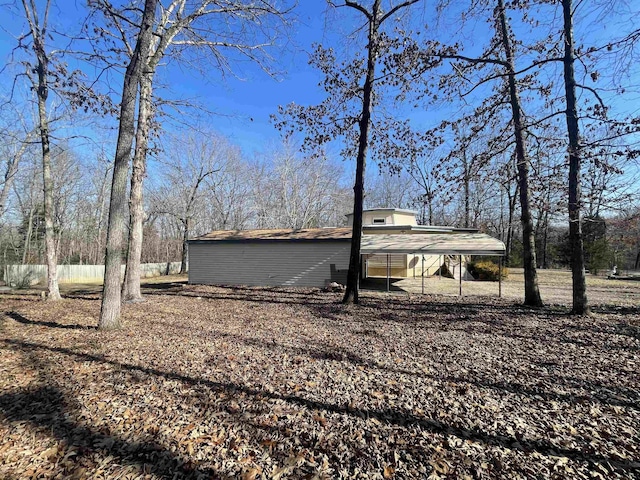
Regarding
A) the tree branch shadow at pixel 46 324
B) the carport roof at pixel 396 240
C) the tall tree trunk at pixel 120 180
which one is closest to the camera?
the tall tree trunk at pixel 120 180

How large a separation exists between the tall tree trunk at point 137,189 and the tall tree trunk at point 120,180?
11.1 ft

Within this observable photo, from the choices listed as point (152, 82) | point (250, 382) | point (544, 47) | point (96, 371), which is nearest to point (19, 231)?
point (152, 82)

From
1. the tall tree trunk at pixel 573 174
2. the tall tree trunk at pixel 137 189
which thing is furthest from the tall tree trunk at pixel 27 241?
the tall tree trunk at pixel 573 174

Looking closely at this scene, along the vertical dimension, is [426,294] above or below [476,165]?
below

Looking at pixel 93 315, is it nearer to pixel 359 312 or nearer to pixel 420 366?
pixel 359 312

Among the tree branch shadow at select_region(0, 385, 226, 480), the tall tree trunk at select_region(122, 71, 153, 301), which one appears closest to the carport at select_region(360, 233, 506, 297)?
the tall tree trunk at select_region(122, 71, 153, 301)

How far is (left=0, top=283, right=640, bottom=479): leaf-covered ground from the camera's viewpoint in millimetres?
2350

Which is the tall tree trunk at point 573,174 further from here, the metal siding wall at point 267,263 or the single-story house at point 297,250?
the metal siding wall at point 267,263

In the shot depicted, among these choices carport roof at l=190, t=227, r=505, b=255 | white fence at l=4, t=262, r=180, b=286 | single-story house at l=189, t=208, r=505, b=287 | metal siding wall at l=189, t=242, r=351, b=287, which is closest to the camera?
carport roof at l=190, t=227, r=505, b=255

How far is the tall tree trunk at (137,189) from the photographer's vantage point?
905cm

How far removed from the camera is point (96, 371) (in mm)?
3947

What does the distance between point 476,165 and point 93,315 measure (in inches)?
412

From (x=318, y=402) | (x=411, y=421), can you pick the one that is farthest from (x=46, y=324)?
(x=411, y=421)

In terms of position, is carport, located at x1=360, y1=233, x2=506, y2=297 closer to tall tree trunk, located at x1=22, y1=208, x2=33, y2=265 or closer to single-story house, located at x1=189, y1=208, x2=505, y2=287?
single-story house, located at x1=189, y1=208, x2=505, y2=287
